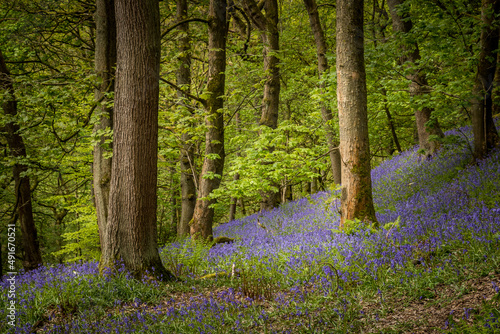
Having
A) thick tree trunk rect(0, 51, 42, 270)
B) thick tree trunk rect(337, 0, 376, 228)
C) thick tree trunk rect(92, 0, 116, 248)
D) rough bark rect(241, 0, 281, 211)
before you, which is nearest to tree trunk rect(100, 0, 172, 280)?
thick tree trunk rect(92, 0, 116, 248)

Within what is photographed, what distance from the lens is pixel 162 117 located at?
10914 millimetres

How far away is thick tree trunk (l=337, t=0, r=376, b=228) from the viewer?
6.21m

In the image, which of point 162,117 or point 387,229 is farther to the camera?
point 162,117

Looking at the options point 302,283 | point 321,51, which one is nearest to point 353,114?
point 302,283

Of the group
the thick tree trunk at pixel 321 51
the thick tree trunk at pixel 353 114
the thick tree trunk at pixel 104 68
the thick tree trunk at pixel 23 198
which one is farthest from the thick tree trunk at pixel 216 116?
the thick tree trunk at pixel 23 198

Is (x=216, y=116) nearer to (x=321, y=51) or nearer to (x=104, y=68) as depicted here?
(x=104, y=68)

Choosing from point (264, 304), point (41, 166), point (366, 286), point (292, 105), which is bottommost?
point (264, 304)

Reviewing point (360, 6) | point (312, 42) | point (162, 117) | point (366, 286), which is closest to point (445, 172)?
point (360, 6)

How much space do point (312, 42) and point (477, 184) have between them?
39.4 ft

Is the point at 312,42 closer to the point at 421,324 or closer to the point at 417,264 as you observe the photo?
the point at 417,264

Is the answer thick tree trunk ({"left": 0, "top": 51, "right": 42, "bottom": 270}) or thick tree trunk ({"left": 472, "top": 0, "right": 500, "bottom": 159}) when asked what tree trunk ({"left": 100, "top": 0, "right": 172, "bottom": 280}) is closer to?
thick tree trunk ({"left": 0, "top": 51, "right": 42, "bottom": 270})

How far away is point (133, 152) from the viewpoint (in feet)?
16.8

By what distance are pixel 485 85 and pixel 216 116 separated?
22.9 ft

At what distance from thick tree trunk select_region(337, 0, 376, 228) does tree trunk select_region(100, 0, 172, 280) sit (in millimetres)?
3800
